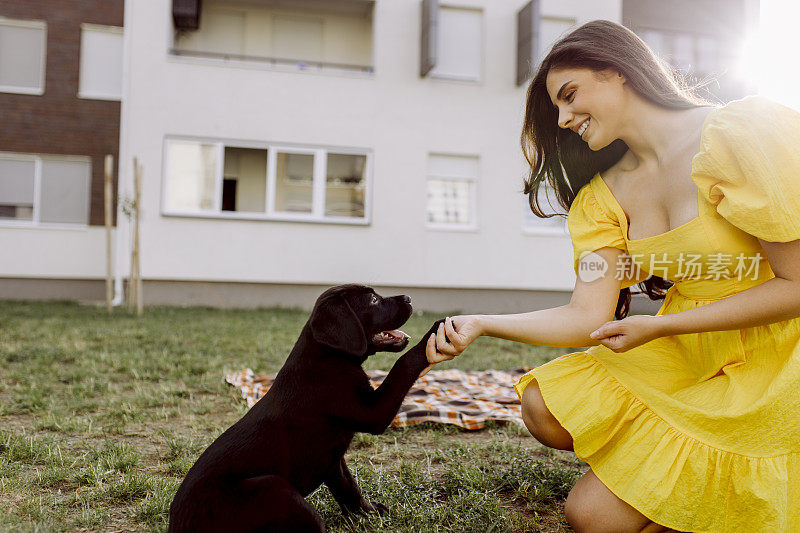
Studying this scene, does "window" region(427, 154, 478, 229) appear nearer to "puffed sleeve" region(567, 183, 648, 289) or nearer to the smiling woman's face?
"puffed sleeve" region(567, 183, 648, 289)

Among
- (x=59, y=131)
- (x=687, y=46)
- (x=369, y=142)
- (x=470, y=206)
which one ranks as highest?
(x=687, y=46)

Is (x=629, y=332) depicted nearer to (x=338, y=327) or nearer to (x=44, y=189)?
(x=338, y=327)

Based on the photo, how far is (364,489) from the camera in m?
2.60

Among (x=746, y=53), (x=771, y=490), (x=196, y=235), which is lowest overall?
(x=771, y=490)

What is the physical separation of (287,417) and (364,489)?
0.67 metres

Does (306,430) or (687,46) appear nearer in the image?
(306,430)

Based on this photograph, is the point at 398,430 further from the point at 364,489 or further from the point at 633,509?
the point at 633,509

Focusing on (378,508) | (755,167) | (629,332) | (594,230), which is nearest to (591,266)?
(594,230)

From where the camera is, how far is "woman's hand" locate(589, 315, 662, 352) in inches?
78.1

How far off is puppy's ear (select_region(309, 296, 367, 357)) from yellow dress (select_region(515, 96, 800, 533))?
730 mm

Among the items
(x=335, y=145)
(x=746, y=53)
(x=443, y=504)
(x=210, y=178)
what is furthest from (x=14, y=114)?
(x=746, y=53)

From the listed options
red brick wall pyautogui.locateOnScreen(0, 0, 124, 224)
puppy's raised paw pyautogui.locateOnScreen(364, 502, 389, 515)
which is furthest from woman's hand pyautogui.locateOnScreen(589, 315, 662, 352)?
red brick wall pyautogui.locateOnScreen(0, 0, 124, 224)

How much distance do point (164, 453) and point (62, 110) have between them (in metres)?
13.2

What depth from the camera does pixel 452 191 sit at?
12.5 meters
